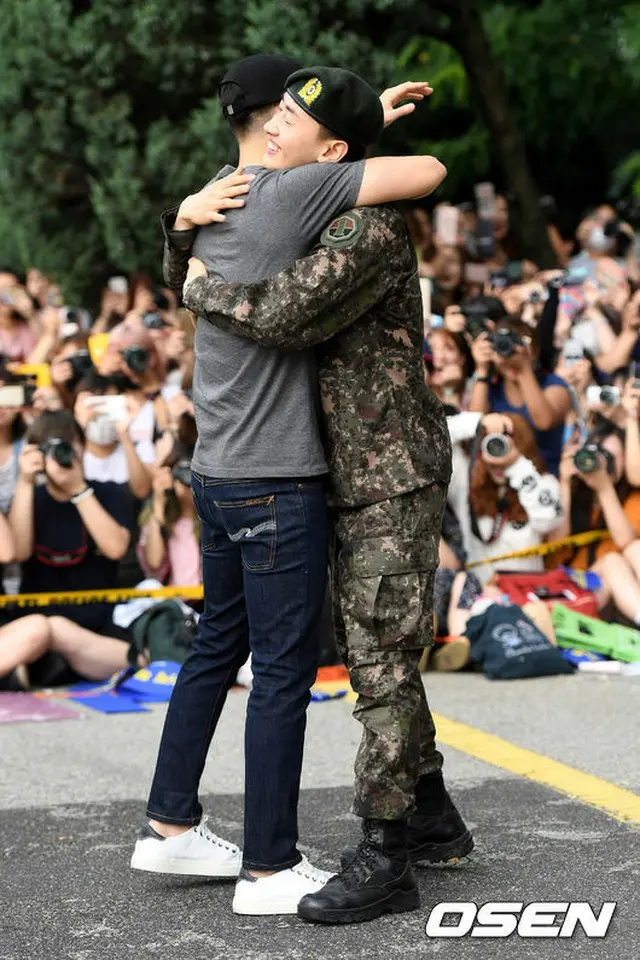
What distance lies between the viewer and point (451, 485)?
8797 millimetres

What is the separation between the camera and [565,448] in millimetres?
9070

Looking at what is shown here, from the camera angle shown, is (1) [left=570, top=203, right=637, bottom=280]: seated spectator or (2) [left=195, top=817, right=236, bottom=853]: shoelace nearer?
(2) [left=195, top=817, right=236, bottom=853]: shoelace

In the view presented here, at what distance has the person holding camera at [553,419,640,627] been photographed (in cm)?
859

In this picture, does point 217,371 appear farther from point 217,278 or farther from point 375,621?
point 375,621

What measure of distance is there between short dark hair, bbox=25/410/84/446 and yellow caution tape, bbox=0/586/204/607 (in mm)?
695

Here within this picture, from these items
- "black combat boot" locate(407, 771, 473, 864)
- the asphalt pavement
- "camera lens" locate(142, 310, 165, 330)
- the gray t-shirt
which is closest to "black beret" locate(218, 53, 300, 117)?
the gray t-shirt

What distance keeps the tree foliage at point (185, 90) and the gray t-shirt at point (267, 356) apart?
9.54 meters

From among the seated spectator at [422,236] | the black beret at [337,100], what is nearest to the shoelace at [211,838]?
the black beret at [337,100]

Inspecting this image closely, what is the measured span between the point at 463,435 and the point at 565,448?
0.57 m

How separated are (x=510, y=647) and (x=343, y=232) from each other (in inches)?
157

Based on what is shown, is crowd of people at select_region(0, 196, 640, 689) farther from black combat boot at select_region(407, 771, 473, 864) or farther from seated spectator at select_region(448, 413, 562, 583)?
black combat boot at select_region(407, 771, 473, 864)

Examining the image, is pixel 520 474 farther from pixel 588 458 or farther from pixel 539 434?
pixel 539 434

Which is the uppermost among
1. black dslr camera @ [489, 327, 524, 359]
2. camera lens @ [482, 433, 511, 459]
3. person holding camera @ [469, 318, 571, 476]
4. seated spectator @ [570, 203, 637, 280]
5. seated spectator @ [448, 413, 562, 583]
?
seated spectator @ [570, 203, 637, 280]

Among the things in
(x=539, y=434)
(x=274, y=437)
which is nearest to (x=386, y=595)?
(x=274, y=437)
